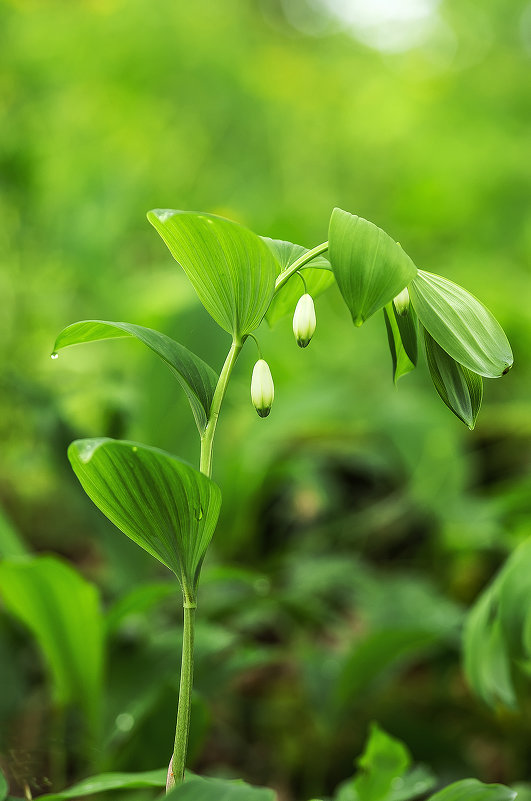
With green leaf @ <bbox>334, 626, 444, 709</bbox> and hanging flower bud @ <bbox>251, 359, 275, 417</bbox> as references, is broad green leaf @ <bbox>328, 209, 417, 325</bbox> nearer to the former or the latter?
hanging flower bud @ <bbox>251, 359, 275, 417</bbox>

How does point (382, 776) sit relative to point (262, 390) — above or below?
below

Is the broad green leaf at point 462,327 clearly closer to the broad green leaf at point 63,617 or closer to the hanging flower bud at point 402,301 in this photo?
the hanging flower bud at point 402,301

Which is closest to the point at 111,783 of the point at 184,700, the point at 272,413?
the point at 184,700

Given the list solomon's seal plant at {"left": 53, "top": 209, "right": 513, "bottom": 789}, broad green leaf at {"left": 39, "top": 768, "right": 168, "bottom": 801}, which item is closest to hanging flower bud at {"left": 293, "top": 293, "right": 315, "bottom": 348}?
solomon's seal plant at {"left": 53, "top": 209, "right": 513, "bottom": 789}

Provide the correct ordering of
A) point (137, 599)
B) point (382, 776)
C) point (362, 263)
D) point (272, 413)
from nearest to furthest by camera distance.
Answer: point (362, 263), point (382, 776), point (137, 599), point (272, 413)

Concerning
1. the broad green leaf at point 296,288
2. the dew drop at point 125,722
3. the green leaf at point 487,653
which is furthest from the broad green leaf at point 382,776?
the broad green leaf at point 296,288

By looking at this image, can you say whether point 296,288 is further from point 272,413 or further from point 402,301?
point 272,413
